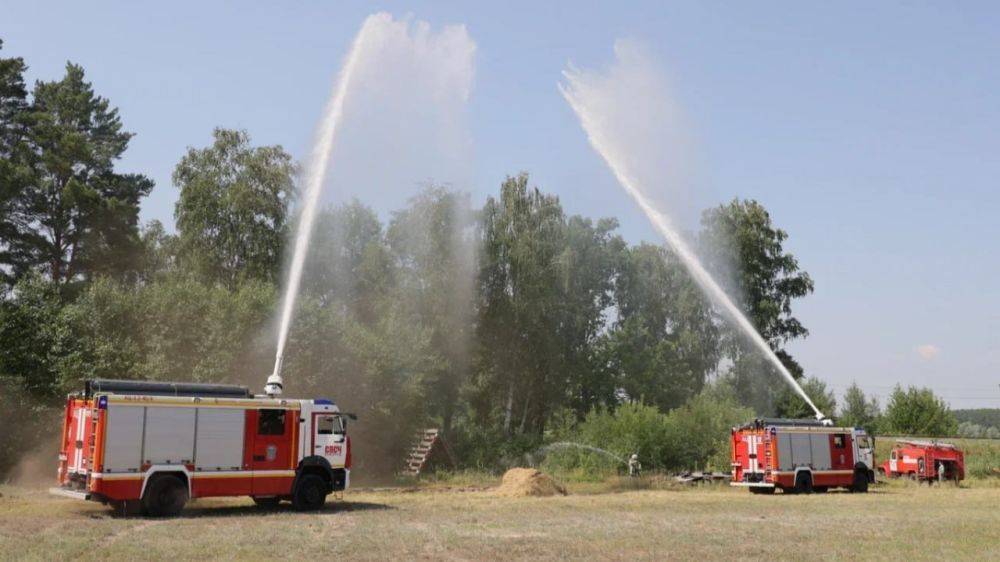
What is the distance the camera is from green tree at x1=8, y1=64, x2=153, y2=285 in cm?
4753

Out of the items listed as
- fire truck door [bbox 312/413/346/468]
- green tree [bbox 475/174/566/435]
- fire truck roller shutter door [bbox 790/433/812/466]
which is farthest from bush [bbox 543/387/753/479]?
fire truck door [bbox 312/413/346/468]

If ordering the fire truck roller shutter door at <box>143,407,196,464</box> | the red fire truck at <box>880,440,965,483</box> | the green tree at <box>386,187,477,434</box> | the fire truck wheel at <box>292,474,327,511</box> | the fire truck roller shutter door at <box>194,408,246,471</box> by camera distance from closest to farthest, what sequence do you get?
the fire truck roller shutter door at <box>143,407,196,464</box>
the fire truck roller shutter door at <box>194,408,246,471</box>
the fire truck wheel at <box>292,474,327,511</box>
the red fire truck at <box>880,440,965,483</box>
the green tree at <box>386,187,477,434</box>

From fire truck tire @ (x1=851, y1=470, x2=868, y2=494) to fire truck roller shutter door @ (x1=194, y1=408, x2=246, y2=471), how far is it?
1049 inches

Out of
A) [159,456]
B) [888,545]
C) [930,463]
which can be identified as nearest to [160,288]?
[159,456]

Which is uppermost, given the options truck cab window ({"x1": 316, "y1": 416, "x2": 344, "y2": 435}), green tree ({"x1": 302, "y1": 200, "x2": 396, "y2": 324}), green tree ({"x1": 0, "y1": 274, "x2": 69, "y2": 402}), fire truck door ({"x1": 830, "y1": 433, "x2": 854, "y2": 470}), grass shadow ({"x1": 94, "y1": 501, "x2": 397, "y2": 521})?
green tree ({"x1": 302, "y1": 200, "x2": 396, "y2": 324})

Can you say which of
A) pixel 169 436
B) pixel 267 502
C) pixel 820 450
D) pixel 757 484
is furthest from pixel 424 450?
pixel 169 436

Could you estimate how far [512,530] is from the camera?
802 inches

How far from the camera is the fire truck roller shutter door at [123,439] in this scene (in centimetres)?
2141

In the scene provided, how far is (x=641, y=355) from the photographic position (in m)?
67.1

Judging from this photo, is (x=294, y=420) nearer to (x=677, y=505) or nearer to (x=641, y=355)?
(x=677, y=505)

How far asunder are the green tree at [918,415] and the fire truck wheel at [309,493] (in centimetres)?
6611

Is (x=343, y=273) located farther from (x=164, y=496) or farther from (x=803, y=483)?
(x=164, y=496)

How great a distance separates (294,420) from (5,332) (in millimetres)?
21649

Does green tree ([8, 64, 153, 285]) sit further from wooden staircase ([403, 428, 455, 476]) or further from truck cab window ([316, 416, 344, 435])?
truck cab window ([316, 416, 344, 435])
